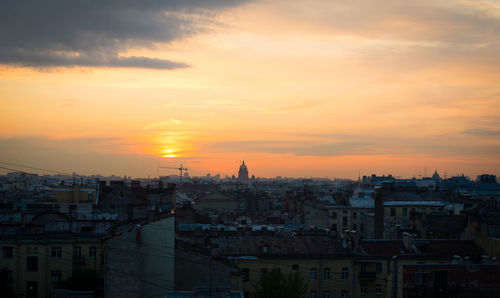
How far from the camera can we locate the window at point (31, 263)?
1491 inches

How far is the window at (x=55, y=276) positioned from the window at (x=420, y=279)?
20.4 metres

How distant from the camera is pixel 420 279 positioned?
105ft

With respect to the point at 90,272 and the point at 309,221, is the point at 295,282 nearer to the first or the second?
the point at 90,272

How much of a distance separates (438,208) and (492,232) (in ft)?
77.1

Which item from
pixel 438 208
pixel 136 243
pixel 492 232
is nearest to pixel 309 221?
pixel 438 208

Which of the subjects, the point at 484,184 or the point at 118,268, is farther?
the point at 484,184

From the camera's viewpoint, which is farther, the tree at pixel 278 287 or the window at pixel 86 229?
the window at pixel 86 229

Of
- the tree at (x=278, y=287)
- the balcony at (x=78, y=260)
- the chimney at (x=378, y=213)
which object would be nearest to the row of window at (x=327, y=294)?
the tree at (x=278, y=287)

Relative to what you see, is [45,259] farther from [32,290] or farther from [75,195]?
[75,195]

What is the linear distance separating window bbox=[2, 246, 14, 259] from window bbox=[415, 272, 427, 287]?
23450 millimetres

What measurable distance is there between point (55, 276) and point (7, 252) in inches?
132

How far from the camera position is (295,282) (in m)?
34.8

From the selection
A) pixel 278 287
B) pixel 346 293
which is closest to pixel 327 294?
pixel 346 293

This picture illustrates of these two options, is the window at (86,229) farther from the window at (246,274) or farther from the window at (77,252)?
the window at (246,274)
